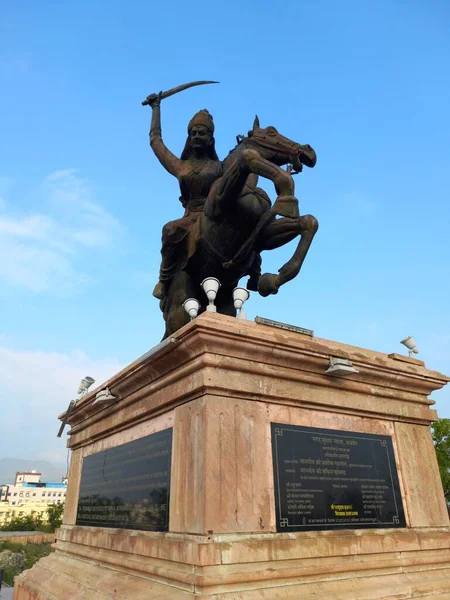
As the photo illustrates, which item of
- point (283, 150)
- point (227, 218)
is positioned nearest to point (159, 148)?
point (227, 218)

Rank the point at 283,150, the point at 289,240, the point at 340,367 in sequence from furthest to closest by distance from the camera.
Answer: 1. the point at 289,240
2. the point at 283,150
3. the point at 340,367

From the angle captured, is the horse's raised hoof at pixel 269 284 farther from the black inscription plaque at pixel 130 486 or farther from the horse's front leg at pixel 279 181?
the black inscription plaque at pixel 130 486

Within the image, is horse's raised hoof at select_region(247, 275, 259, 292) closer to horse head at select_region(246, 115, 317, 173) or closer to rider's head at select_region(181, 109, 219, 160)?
horse head at select_region(246, 115, 317, 173)

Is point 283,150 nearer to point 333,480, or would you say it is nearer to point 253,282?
point 253,282

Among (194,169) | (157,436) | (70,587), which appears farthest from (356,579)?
Result: (194,169)

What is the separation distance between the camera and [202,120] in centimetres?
747

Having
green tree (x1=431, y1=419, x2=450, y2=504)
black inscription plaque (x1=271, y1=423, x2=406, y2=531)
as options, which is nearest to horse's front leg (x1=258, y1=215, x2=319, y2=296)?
black inscription plaque (x1=271, y1=423, x2=406, y2=531)

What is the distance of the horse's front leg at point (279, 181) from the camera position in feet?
17.8

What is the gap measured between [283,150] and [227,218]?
1091 mm

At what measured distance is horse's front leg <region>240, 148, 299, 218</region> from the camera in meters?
5.43

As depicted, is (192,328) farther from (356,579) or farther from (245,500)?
(356,579)

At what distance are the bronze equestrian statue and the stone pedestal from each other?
1245 millimetres

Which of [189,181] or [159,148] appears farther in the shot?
[159,148]

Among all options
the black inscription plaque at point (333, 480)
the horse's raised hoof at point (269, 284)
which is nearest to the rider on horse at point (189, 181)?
the horse's raised hoof at point (269, 284)
